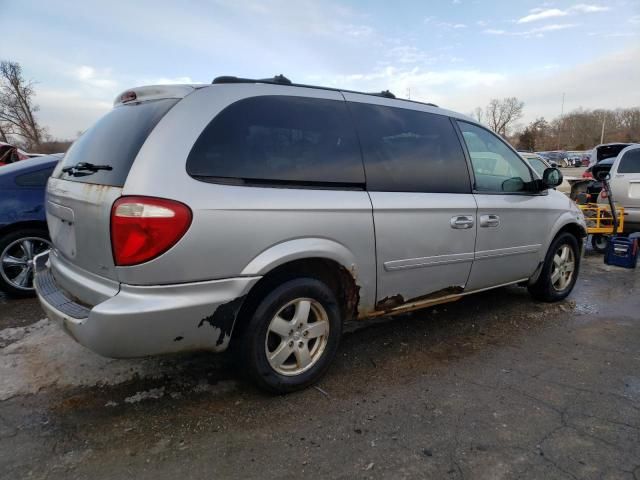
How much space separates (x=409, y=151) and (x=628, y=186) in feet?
18.8

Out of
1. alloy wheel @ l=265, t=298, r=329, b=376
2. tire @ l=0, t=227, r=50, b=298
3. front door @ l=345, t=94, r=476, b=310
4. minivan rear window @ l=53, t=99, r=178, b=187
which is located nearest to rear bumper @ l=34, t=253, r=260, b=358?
alloy wheel @ l=265, t=298, r=329, b=376

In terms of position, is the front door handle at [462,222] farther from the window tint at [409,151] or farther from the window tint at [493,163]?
the window tint at [493,163]

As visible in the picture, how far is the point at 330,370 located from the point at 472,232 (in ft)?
5.01

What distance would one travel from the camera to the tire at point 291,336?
8.01ft

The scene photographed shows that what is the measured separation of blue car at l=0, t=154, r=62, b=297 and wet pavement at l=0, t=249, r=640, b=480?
0.77m

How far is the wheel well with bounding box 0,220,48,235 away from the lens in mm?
Answer: 4256

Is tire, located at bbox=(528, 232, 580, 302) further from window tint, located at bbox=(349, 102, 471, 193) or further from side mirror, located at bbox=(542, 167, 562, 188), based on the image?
window tint, located at bbox=(349, 102, 471, 193)

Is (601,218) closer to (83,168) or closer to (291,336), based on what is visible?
(291,336)

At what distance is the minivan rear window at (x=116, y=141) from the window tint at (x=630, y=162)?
7.49 m

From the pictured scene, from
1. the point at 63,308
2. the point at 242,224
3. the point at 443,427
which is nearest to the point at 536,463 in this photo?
the point at 443,427

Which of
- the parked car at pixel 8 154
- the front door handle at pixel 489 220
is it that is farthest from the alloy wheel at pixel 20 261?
the parked car at pixel 8 154

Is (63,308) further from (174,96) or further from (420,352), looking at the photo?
(420,352)

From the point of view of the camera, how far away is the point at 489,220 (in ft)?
11.5

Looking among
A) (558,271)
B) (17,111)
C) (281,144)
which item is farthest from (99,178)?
(17,111)
